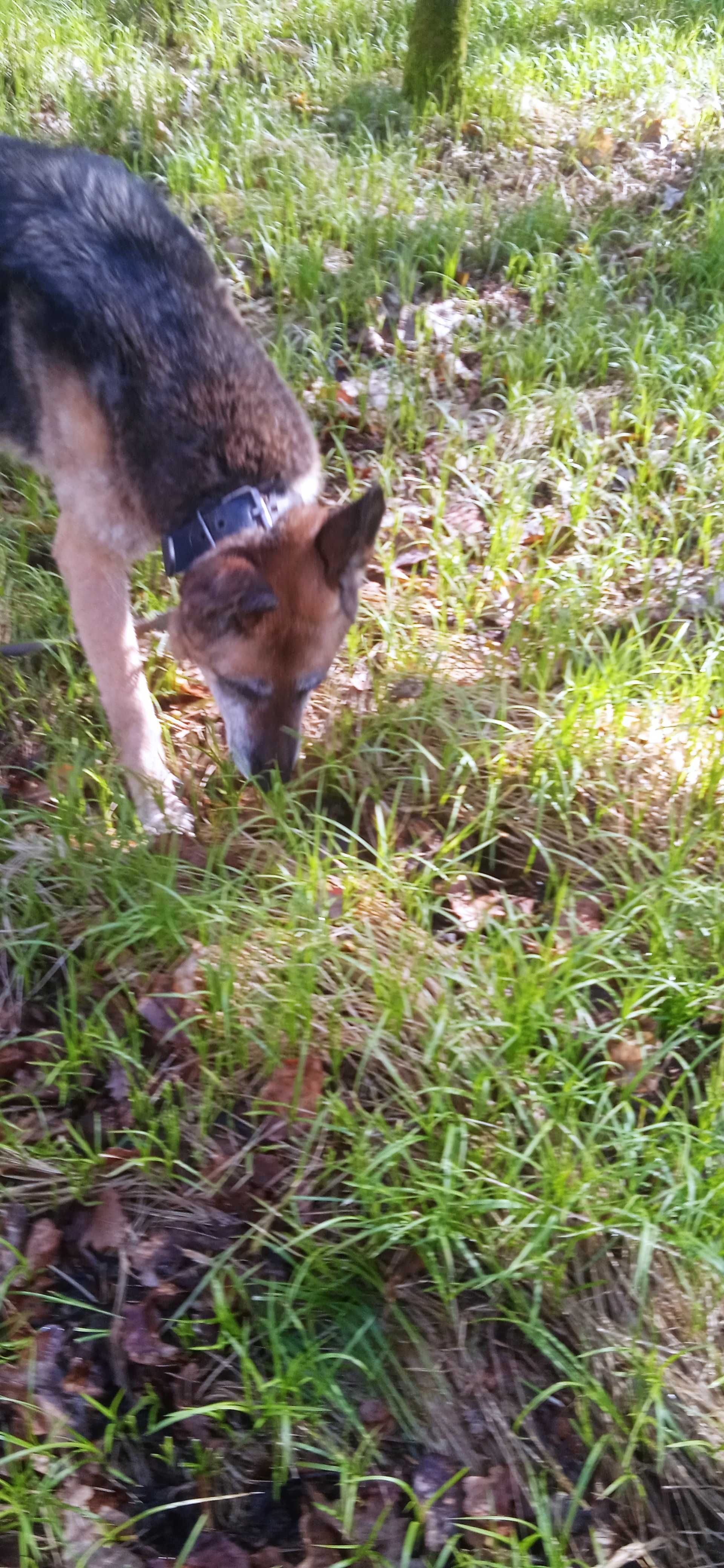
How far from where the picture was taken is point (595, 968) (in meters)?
2.51

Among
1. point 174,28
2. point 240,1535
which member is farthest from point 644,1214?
point 174,28

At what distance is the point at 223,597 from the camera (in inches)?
101

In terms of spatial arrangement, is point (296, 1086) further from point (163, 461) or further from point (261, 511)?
point (163, 461)

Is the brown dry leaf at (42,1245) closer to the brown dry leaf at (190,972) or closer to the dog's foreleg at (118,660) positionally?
the brown dry leaf at (190,972)

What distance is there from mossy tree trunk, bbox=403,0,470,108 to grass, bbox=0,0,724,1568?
4.91 feet

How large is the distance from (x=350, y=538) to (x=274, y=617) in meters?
0.28

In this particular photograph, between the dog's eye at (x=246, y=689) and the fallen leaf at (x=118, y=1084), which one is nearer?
the fallen leaf at (x=118, y=1084)

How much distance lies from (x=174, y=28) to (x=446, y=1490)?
7.56 meters

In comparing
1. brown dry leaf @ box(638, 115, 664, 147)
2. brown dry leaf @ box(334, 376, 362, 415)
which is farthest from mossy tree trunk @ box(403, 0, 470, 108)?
brown dry leaf @ box(334, 376, 362, 415)

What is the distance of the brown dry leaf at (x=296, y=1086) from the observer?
2268 mm

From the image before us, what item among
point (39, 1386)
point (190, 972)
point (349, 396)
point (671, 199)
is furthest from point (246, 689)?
point (671, 199)

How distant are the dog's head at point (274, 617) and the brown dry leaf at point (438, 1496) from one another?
1675mm

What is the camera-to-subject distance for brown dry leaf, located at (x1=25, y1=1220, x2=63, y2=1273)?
2055 mm

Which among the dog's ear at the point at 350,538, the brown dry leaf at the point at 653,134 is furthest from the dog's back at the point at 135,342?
the brown dry leaf at the point at 653,134
